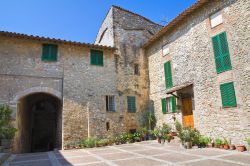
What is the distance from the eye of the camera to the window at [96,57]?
1379 centimetres

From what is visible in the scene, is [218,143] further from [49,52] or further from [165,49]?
[49,52]

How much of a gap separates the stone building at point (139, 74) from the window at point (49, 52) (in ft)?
0.20

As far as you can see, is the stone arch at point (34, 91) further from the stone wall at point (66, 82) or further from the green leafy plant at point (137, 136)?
the green leafy plant at point (137, 136)

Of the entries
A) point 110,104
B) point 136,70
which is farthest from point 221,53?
point 110,104

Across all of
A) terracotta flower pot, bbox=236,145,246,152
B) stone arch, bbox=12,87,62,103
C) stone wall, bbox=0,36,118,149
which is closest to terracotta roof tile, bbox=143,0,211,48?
stone wall, bbox=0,36,118,149

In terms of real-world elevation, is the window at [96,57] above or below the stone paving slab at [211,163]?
above

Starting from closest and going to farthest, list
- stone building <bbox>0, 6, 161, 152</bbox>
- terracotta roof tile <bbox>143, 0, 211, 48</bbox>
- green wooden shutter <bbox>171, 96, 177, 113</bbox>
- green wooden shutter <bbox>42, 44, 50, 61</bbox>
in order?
terracotta roof tile <bbox>143, 0, 211, 48</bbox>, stone building <bbox>0, 6, 161, 152</bbox>, green wooden shutter <bbox>171, 96, 177, 113</bbox>, green wooden shutter <bbox>42, 44, 50, 61</bbox>

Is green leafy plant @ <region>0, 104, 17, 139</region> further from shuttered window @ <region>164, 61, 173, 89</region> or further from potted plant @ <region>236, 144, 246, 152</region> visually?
potted plant @ <region>236, 144, 246, 152</region>

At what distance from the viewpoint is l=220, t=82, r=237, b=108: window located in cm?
889

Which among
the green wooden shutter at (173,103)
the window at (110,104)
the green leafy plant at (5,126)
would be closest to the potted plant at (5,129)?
the green leafy plant at (5,126)

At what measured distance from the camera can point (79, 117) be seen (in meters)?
12.5

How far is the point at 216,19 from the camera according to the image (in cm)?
1003

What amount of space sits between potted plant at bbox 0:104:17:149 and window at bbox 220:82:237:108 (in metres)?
10.6

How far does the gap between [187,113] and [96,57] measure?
7.27 meters
